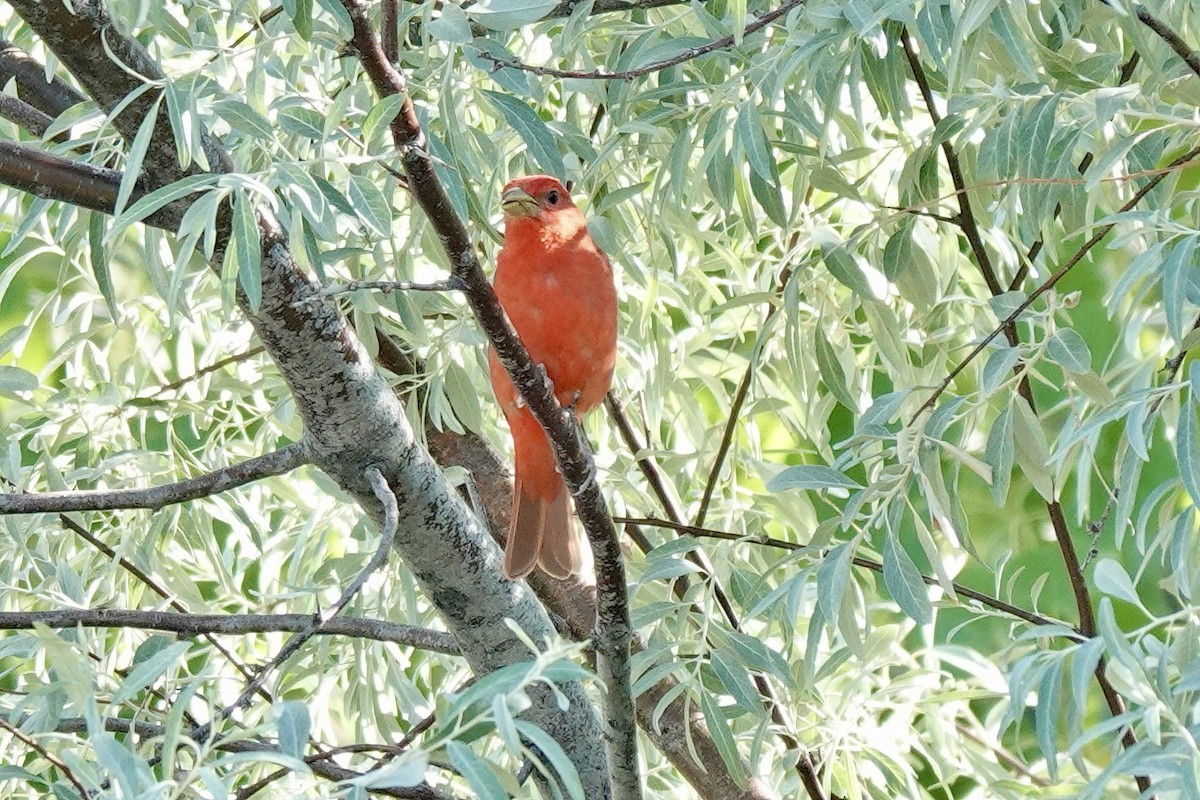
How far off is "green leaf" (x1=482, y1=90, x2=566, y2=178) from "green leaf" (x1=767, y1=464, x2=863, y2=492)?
46 centimetres

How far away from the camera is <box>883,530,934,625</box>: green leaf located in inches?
67.6

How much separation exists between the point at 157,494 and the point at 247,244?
0.51 metres

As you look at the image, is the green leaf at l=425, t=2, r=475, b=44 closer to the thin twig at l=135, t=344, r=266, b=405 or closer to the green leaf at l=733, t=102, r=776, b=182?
the green leaf at l=733, t=102, r=776, b=182

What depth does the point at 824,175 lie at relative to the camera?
198cm

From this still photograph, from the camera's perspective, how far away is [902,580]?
173 centimetres

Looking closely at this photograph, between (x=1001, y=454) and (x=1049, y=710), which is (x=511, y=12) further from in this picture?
(x=1049, y=710)

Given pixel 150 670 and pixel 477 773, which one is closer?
pixel 477 773

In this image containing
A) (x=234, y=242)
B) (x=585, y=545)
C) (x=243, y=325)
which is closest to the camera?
(x=234, y=242)

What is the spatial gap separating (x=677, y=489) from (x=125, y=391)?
105 cm

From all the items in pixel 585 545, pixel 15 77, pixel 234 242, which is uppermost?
pixel 15 77

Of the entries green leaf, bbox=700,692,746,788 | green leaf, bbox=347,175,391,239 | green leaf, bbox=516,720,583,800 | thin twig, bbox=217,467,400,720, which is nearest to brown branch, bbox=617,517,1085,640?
green leaf, bbox=700,692,746,788

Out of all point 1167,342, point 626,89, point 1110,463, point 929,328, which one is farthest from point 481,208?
point 1110,463

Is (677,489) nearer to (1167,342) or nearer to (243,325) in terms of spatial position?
(243,325)

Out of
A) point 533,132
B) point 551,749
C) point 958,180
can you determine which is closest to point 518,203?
point 958,180
